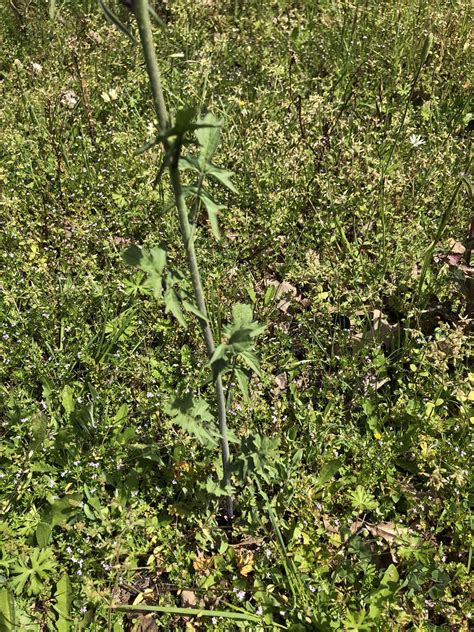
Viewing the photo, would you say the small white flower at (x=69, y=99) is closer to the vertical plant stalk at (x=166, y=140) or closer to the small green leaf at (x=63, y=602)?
the vertical plant stalk at (x=166, y=140)

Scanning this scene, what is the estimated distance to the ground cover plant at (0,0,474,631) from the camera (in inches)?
79.8

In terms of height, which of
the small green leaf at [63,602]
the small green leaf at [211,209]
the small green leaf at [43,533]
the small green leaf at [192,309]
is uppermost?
the small green leaf at [211,209]

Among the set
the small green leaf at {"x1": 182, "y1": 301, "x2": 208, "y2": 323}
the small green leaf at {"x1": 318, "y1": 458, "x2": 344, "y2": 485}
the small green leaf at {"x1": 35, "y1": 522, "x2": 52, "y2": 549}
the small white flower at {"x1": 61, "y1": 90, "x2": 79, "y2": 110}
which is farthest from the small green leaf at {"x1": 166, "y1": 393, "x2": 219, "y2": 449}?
the small white flower at {"x1": 61, "y1": 90, "x2": 79, "y2": 110}

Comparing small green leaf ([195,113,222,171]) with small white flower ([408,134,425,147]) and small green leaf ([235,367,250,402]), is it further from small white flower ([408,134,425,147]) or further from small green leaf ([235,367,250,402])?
small white flower ([408,134,425,147])

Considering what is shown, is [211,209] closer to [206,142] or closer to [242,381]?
[206,142]

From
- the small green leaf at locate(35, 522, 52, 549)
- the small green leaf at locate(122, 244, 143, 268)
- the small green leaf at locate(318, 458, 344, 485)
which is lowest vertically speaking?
the small green leaf at locate(35, 522, 52, 549)

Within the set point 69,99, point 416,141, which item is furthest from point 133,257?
point 69,99

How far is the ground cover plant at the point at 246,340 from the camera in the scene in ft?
6.65

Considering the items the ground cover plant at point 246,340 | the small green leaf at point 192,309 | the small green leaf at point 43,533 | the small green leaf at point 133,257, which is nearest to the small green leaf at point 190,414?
the ground cover plant at point 246,340

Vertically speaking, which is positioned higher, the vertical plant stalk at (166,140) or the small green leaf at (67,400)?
the vertical plant stalk at (166,140)

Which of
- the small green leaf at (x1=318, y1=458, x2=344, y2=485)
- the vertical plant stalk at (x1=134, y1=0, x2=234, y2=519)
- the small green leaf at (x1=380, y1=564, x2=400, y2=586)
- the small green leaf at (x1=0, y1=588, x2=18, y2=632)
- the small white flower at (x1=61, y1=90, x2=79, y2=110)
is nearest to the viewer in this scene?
the vertical plant stalk at (x1=134, y1=0, x2=234, y2=519)

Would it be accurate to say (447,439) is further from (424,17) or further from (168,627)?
(424,17)

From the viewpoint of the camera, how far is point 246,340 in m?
1.61

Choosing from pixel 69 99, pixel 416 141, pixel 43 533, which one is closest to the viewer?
pixel 43 533
